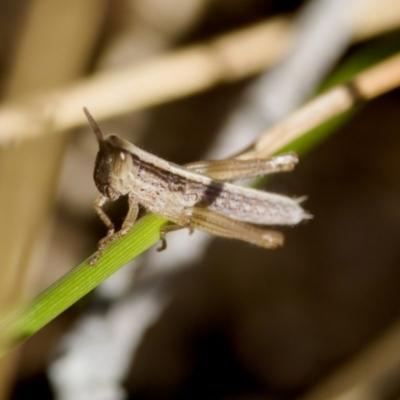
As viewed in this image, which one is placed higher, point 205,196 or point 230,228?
point 205,196

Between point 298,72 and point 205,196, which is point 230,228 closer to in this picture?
point 205,196

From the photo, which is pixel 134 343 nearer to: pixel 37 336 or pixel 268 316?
pixel 37 336

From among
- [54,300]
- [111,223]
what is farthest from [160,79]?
[54,300]

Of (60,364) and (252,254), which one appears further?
(252,254)

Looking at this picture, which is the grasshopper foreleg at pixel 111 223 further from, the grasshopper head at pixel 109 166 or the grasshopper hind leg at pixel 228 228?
the grasshopper hind leg at pixel 228 228

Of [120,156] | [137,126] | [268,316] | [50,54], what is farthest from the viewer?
[137,126]

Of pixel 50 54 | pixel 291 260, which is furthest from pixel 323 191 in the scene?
pixel 50 54

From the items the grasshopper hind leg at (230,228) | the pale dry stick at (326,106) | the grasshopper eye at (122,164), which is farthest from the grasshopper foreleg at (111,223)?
the pale dry stick at (326,106)
